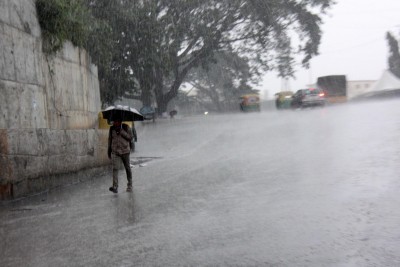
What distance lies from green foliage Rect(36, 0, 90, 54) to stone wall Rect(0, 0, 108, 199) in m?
0.36

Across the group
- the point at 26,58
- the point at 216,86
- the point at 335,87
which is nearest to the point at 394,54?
the point at 335,87

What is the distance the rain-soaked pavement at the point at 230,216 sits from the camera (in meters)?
4.93

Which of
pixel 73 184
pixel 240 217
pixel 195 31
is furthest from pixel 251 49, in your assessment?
pixel 240 217

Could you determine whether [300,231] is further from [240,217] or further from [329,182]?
[329,182]

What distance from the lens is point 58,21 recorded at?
523 inches

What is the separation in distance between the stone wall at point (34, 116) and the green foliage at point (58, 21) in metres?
0.36

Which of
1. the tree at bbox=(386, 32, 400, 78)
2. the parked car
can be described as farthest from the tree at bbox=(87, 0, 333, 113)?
the tree at bbox=(386, 32, 400, 78)

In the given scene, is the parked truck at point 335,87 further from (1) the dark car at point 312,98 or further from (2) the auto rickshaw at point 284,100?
(1) the dark car at point 312,98

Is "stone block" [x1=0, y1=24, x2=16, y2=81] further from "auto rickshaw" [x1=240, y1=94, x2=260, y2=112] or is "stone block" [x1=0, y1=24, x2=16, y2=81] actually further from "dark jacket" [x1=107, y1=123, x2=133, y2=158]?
"auto rickshaw" [x1=240, y1=94, x2=260, y2=112]

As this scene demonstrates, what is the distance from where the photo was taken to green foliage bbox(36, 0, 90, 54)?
1283 cm

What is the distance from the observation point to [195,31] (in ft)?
122

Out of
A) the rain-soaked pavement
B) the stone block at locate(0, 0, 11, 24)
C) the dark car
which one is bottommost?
the rain-soaked pavement

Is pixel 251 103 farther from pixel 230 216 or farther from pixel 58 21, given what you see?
pixel 230 216

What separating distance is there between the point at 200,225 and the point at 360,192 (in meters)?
2.68
